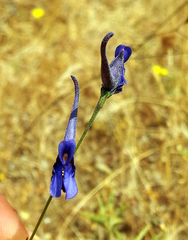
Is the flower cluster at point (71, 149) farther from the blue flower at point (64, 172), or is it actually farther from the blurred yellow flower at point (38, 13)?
the blurred yellow flower at point (38, 13)

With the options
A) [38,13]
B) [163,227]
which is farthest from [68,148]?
[38,13]

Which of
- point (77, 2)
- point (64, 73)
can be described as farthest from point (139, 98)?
point (77, 2)

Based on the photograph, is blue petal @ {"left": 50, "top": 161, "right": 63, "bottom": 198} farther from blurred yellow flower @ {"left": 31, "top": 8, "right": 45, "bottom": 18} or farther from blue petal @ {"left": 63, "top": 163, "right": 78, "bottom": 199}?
blurred yellow flower @ {"left": 31, "top": 8, "right": 45, "bottom": 18}

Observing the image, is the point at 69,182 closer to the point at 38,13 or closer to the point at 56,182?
the point at 56,182

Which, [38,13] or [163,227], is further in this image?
[38,13]

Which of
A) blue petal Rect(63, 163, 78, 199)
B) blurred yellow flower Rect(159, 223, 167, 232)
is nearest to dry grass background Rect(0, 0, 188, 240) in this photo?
blurred yellow flower Rect(159, 223, 167, 232)

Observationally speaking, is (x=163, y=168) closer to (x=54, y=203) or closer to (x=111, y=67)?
(x=54, y=203)

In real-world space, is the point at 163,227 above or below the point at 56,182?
above
